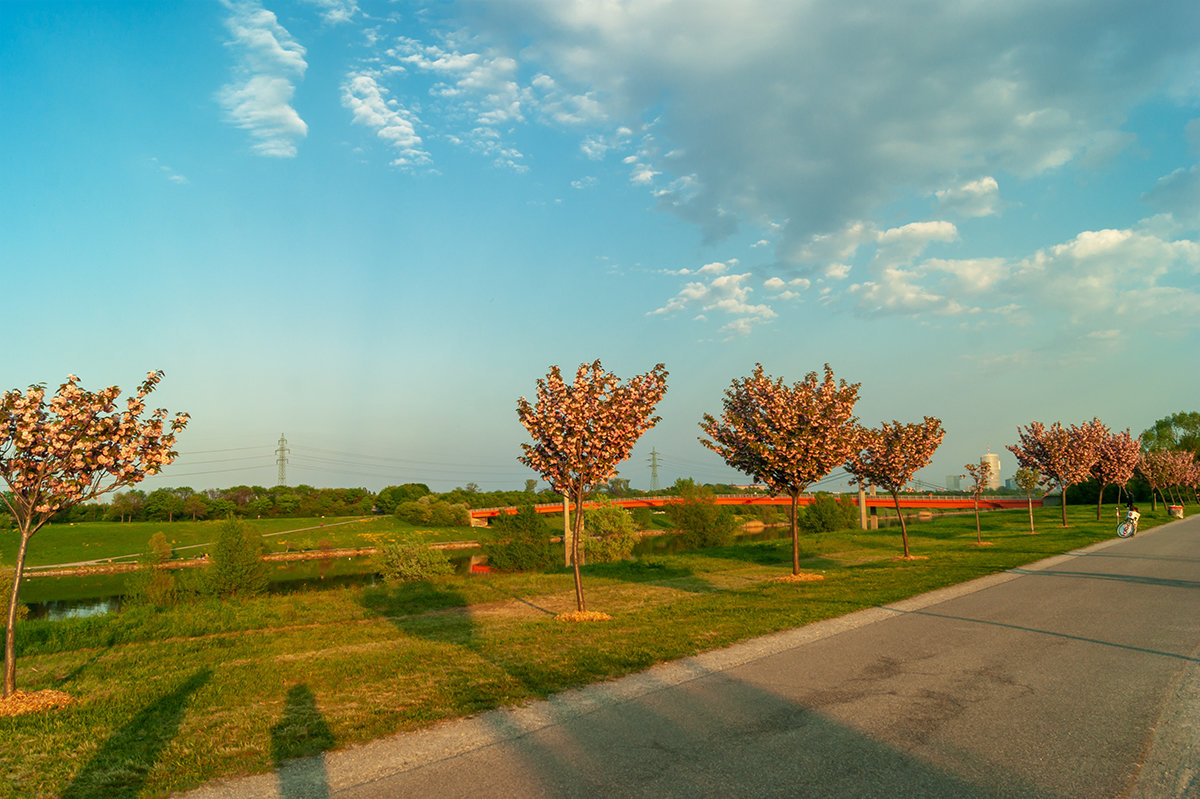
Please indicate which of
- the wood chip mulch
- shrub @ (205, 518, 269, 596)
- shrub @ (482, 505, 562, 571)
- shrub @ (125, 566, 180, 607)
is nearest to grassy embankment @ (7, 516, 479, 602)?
shrub @ (482, 505, 562, 571)

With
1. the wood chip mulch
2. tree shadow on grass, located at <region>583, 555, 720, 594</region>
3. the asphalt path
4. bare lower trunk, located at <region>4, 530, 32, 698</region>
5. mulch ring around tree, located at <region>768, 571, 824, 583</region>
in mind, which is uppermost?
bare lower trunk, located at <region>4, 530, 32, 698</region>

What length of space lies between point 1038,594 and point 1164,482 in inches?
2679

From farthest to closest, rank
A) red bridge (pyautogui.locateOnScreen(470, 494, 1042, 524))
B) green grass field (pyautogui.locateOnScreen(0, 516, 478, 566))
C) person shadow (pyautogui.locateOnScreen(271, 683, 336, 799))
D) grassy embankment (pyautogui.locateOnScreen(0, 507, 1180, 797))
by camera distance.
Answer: red bridge (pyautogui.locateOnScreen(470, 494, 1042, 524)) → green grass field (pyautogui.locateOnScreen(0, 516, 478, 566)) → grassy embankment (pyautogui.locateOnScreen(0, 507, 1180, 797)) → person shadow (pyautogui.locateOnScreen(271, 683, 336, 799))

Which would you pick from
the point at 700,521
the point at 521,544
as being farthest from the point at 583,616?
the point at 700,521

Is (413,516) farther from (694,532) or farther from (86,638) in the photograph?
(86,638)

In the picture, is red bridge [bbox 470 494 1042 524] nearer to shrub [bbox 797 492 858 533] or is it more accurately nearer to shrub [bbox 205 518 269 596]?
shrub [bbox 797 492 858 533]

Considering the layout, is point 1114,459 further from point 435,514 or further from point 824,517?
point 435,514

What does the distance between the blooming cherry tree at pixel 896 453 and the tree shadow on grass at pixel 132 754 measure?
25564 millimetres

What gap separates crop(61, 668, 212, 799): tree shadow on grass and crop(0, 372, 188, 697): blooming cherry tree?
8.10ft

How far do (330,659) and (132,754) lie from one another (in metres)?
4.58

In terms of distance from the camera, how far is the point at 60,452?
955 centimetres

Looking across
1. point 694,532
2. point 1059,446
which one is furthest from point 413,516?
point 1059,446

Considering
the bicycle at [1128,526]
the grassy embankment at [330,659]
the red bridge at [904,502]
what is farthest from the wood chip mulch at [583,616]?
the red bridge at [904,502]

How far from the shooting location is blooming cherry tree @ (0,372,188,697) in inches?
367
